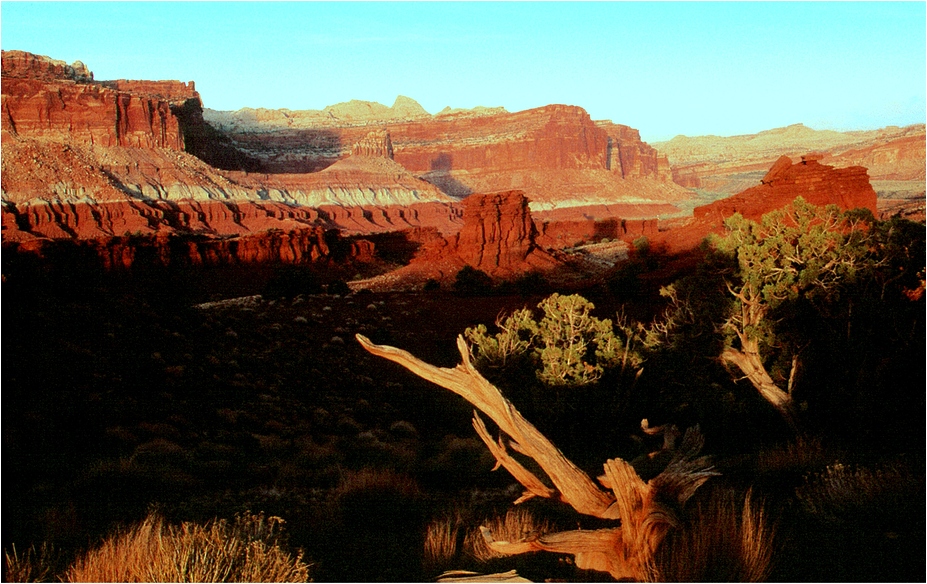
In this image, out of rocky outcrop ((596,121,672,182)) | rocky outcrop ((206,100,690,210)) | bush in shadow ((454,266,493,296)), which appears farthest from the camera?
rocky outcrop ((596,121,672,182))

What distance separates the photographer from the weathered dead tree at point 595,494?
4.40 metres

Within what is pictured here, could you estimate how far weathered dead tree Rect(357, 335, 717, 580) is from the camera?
4398 millimetres

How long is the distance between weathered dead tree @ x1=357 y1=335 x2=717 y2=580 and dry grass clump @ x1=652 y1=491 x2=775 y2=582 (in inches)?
3.3

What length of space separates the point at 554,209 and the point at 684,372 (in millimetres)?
→ 108776

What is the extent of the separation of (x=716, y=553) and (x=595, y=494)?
77 cm

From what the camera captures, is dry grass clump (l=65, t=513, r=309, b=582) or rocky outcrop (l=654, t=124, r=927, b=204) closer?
dry grass clump (l=65, t=513, r=309, b=582)

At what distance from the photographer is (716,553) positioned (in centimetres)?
441

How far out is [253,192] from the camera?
9231 centimetres

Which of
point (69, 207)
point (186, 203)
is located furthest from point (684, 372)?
point (186, 203)

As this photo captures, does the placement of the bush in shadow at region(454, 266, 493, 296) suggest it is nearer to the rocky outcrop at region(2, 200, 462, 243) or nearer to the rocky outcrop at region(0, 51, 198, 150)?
the rocky outcrop at region(2, 200, 462, 243)

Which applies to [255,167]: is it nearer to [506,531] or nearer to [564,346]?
[564,346]

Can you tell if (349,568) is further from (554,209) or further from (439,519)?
(554,209)

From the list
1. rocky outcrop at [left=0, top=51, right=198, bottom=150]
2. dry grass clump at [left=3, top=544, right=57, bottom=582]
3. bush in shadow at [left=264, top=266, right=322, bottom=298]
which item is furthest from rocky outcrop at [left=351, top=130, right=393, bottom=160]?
dry grass clump at [left=3, top=544, right=57, bottom=582]

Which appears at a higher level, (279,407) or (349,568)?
(349,568)
